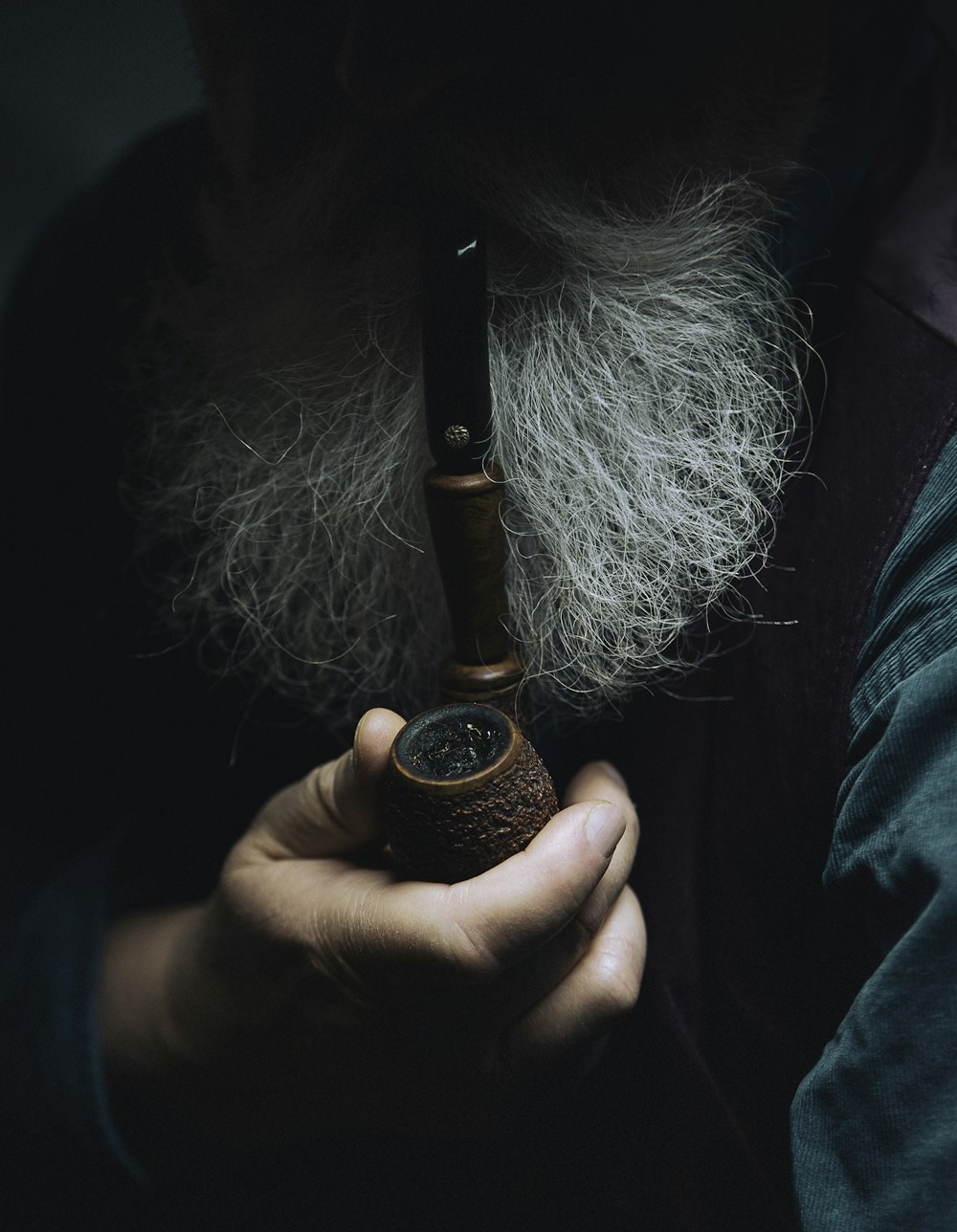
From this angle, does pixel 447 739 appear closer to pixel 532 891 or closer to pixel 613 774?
pixel 532 891

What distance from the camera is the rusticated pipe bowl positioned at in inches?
16.9

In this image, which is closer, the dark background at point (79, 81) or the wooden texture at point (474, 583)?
the wooden texture at point (474, 583)

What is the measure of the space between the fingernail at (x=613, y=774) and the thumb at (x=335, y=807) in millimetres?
190

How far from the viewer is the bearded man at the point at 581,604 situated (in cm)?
46

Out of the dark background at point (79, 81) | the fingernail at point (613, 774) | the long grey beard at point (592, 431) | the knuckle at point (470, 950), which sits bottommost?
the fingernail at point (613, 774)

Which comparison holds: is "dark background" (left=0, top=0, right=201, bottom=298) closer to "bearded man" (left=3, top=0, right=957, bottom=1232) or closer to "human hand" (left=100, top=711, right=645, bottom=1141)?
"bearded man" (left=3, top=0, right=957, bottom=1232)

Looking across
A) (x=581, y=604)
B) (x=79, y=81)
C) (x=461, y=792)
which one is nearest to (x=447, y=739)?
(x=461, y=792)

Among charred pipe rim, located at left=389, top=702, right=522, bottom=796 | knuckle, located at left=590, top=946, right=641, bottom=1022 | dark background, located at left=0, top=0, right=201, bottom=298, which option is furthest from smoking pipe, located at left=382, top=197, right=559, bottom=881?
dark background, located at left=0, top=0, right=201, bottom=298

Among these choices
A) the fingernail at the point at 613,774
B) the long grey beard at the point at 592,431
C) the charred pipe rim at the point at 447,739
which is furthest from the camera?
the fingernail at the point at 613,774

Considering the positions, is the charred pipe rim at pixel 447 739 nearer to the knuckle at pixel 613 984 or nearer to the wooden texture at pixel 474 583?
the wooden texture at pixel 474 583

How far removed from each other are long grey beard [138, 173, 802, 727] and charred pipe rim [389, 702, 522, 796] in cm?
9

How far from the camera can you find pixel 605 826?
19.4 inches

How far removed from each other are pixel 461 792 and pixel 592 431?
0.85 ft

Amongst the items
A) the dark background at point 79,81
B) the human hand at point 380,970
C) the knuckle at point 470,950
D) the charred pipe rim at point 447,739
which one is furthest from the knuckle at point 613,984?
the dark background at point 79,81
